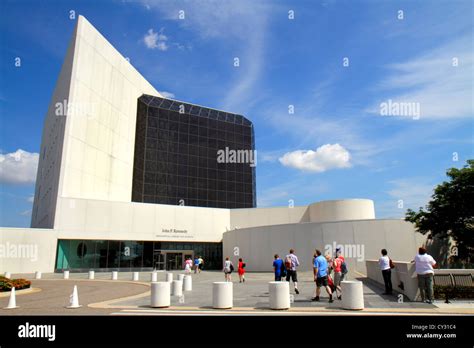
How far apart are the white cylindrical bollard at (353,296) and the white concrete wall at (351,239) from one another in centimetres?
1845

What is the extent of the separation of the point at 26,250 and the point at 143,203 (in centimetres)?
1267

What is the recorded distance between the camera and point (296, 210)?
50.5 metres

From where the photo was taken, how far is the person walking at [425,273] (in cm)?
1234

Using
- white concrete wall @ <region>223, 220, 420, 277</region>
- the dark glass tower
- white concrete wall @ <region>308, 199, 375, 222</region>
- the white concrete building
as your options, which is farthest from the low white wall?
the dark glass tower

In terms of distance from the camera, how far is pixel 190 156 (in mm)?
56156

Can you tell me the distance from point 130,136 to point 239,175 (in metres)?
19.0

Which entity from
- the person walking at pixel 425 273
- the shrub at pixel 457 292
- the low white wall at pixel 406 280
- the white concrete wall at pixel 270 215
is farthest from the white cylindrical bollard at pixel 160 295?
the white concrete wall at pixel 270 215

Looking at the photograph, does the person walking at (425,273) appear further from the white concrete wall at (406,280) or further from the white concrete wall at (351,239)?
the white concrete wall at (351,239)

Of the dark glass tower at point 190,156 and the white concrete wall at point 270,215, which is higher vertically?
the dark glass tower at point 190,156

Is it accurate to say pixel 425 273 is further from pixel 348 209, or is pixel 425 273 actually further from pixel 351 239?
pixel 348 209

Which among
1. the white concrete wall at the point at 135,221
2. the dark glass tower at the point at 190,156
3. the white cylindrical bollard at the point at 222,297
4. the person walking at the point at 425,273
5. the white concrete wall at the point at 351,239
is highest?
the dark glass tower at the point at 190,156

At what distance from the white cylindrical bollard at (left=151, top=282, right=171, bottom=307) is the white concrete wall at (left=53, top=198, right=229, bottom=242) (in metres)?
28.3
